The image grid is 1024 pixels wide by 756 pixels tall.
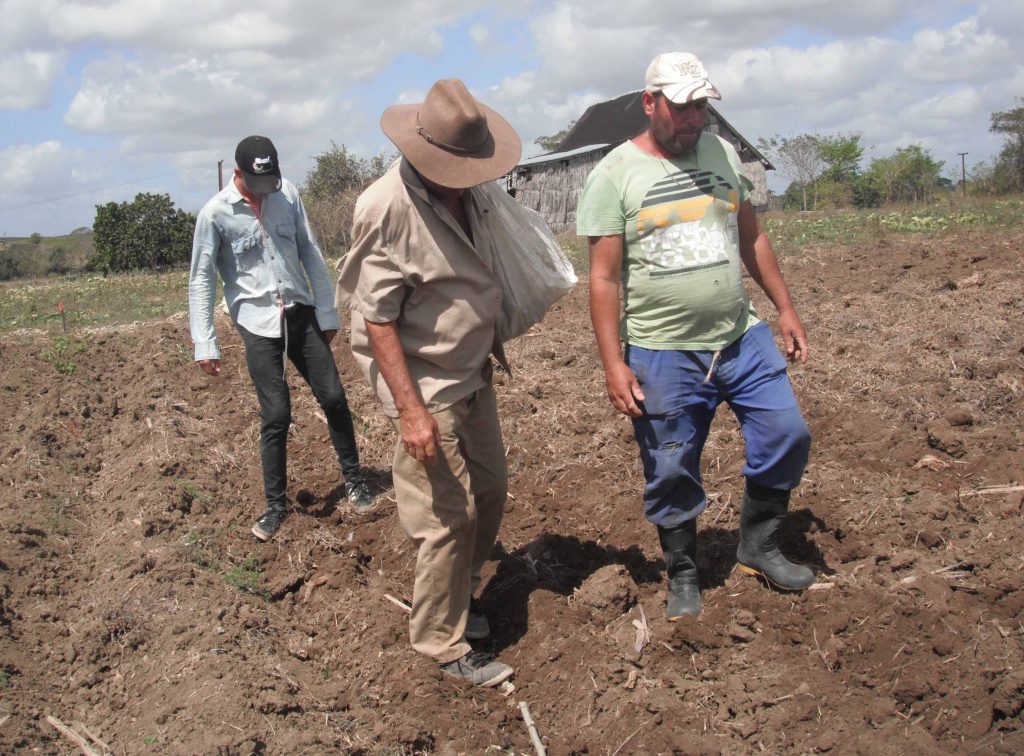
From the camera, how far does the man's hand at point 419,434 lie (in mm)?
3469

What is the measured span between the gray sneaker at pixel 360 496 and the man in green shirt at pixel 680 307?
216 centimetres

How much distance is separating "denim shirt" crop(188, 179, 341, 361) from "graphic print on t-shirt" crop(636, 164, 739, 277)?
214 cm

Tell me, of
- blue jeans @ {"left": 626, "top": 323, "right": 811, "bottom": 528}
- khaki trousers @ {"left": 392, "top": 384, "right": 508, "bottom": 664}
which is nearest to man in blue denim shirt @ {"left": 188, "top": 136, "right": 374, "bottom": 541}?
khaki trousers @ {"left": 392, "top": 384, "right": 508, "bottom": 664}

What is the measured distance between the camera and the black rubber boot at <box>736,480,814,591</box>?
392 cm

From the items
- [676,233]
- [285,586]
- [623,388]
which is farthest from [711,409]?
[285,586]

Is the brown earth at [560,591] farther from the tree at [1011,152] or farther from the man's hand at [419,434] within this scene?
the tree at [1011,152]

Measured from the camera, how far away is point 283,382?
5.34 meters

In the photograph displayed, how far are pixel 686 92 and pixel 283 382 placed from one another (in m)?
2.83

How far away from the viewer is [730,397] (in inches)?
150

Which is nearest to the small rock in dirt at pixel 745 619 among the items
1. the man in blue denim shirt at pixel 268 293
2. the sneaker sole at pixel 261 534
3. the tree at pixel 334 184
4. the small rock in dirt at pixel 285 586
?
the small rock in dirt at pixel 285 586

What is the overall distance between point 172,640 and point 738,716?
2.43 meters

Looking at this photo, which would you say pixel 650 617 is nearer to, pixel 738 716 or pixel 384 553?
pixel 738 716

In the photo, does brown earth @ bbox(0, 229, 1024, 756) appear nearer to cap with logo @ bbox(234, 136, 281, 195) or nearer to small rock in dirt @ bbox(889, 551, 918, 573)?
small rock in dirt @ bbox(889, 551, 918, 573)

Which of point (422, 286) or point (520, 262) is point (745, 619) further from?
point (422, 286)
